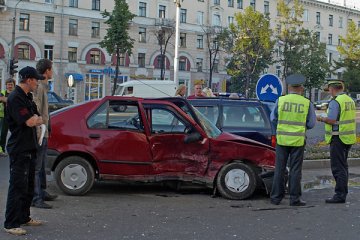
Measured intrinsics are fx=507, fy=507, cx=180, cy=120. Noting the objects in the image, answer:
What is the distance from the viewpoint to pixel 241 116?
9.45m

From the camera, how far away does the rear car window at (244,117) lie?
30.6ft

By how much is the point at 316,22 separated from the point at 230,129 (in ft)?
228

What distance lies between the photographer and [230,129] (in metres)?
9.37

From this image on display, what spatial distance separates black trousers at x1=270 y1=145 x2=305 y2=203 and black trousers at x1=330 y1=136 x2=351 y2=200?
2.11 feet

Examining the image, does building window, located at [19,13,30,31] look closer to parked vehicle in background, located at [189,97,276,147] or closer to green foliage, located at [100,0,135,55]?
green foliage, located at [100,0,135,55]

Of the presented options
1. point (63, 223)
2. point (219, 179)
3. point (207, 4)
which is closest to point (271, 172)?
point (219, 179)

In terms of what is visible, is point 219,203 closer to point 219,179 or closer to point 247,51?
point 219,179

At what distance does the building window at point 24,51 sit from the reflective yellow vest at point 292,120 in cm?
4466

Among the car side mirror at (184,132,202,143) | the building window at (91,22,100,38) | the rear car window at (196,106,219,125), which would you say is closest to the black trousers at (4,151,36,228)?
the car side mirror at (184,132,202,143)

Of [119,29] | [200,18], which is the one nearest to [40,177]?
[119,29]

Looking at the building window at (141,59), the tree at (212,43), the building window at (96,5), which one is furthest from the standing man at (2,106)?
the tree at (212,43)

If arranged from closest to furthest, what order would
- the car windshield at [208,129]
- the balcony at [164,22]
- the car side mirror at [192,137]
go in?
1. the car side mirror at [192,137]
2. the car windshield at [208,129]
3. the balcony at [164,22]

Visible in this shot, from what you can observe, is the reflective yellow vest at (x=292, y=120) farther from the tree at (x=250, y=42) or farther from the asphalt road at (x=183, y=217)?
the tree at (x=250, y=42)

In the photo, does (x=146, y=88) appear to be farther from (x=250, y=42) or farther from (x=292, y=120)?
(x=292, y=120)
